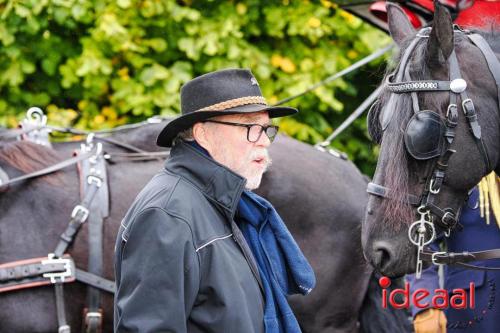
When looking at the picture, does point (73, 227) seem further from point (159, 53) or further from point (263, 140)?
point (159, 53)

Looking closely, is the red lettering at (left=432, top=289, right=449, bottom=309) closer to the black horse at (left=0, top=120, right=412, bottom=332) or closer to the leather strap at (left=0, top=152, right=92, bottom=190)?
the black horse at (left=0, top=120, right=412, bottom=332)

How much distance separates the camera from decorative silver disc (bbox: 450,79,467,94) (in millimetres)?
2559

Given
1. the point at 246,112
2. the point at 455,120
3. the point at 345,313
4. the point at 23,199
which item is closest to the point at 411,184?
A: the point at 455,120

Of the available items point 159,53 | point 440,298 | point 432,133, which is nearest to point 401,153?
point 432,133

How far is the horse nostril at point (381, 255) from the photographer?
2.67 m

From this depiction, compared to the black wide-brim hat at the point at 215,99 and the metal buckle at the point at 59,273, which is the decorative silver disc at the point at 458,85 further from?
the metal buckle at the point at 59,273

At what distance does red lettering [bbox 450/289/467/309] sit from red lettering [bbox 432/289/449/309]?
3 centimetres

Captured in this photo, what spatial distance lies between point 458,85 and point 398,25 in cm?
56

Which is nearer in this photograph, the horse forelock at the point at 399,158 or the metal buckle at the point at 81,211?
the horse forelock at the point at 399,158

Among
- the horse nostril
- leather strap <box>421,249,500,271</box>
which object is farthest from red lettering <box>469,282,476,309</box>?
the horse nostril

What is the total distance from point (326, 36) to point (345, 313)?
2289 mm

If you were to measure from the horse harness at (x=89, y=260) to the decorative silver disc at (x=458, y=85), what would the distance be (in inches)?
67.4

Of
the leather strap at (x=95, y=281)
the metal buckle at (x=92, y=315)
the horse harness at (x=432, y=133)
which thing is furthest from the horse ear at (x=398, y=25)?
the metal buckle at (x=92, y=315)

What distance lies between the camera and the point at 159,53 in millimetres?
5355
